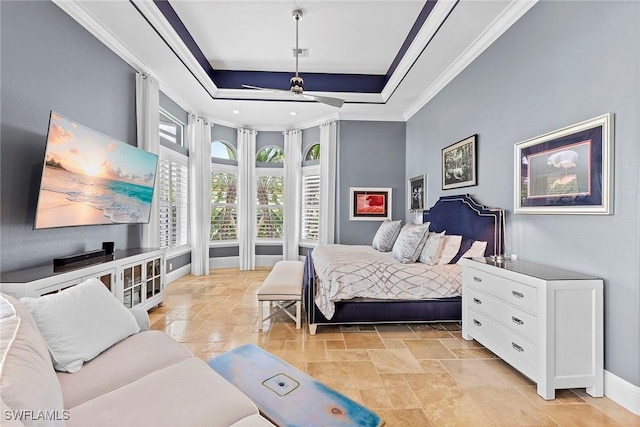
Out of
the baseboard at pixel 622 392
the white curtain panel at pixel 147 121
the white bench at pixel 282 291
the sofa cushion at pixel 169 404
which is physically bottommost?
the baseboard at pixel 622 392

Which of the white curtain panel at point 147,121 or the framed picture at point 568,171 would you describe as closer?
the framed picture at point 568,171

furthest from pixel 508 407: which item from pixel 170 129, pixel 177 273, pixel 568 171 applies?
pixel 170 129

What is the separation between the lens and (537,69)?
2428 mm

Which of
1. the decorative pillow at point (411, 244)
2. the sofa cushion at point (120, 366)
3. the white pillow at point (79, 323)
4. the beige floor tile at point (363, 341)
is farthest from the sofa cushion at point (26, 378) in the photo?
the decorative pillow at point (411, 244)

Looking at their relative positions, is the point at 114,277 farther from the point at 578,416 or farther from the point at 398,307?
the point at 578,416

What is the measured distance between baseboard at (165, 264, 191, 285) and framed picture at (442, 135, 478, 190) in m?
4.59

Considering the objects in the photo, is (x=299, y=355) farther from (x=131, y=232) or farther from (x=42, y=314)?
(x=131, y=232)

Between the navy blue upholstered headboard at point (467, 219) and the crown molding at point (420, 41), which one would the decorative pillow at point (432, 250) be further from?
the crown molding at point (420, 41)

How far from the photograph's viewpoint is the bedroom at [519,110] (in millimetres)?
1777

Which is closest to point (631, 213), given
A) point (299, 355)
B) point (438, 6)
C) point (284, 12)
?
point (438, 6)

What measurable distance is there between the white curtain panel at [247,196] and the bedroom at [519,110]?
2508 millimetres

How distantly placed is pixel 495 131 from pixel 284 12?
2630 millimetres

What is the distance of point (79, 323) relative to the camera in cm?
147

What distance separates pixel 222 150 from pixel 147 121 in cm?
251
